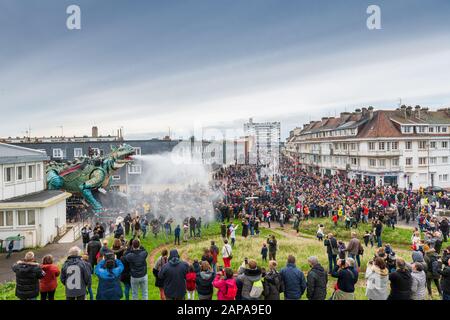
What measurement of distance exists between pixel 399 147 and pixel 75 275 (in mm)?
58027

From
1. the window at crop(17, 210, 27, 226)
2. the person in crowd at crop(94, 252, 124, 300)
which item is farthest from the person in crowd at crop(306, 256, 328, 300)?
the window at crop(17, 210, 27, 226)

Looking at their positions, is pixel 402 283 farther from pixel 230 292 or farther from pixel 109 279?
pixel 109 279

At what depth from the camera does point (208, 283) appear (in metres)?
9.05

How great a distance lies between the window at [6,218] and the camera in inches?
892

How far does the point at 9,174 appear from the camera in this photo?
25.2 metres

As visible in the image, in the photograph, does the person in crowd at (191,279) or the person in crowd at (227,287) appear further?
the person in crowd at (191,279)

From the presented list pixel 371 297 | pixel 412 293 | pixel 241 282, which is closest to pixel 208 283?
pixel 241 282

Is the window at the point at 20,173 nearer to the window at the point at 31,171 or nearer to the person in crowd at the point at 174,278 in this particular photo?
the window at the point at 31,171

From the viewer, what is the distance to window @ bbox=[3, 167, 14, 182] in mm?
24562

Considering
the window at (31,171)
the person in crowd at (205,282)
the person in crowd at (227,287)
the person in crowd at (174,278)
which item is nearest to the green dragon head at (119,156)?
the window at (31,171)

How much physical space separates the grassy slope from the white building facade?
33.2 m

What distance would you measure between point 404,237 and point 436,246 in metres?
Answer: 9.48

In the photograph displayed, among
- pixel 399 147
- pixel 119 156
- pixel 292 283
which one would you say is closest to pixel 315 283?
pixel 292 283

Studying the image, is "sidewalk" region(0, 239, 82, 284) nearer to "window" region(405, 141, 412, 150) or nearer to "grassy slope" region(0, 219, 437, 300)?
"grassy slope" region(0, 219, 437, 300)
